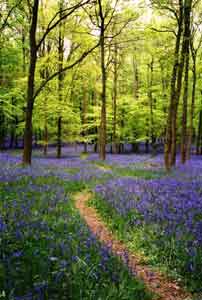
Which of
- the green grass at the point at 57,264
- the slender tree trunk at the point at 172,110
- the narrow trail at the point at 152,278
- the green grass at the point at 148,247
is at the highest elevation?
the slender tree trunk at the point at 172,110

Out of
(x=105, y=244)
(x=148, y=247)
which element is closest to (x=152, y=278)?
(x=105, y=244)

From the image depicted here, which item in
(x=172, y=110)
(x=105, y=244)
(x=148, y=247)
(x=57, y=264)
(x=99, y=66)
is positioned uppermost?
(x=99, y=66)

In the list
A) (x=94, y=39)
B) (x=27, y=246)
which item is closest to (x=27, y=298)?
(x=27, y=246)

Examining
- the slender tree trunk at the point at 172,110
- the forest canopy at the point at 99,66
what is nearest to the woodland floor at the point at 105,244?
the slender tree trunk at the point at 172,110

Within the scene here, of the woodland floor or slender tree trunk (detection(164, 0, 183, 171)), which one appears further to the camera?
slender tree trunk (detection(164, 0, 183, 171))

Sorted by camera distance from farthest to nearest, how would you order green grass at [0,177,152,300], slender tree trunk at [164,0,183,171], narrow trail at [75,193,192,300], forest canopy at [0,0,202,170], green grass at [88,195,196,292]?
forest canopy at [0,0,202,170], slender tree trunk at [164,0,183,171], green grass at [88,195,196,292], narrow trail at [75,193,192,300], green grass at [0,177,152,300]

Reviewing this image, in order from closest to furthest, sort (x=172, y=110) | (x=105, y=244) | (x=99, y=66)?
(x=105, y=244) → (x=172, y=110) → (x=99, y=66)

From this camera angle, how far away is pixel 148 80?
1578 inches

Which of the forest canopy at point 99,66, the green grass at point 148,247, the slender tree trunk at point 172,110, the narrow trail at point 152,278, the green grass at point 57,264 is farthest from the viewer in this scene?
the forest canopy at point 99,66

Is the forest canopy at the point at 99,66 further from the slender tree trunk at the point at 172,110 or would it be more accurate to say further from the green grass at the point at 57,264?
the green grass at the point at 57,264

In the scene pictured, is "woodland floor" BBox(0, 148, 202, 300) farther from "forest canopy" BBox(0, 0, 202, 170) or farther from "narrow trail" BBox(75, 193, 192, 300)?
"forest canopy" BBox(0, 0, 202, 170)

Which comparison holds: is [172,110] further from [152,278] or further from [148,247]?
[152,278]

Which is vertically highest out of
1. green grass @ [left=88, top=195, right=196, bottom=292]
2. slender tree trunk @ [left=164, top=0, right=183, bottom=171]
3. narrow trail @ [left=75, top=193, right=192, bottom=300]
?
slender tree trunk @ [left=164, top=0, right=183, bottom=171]

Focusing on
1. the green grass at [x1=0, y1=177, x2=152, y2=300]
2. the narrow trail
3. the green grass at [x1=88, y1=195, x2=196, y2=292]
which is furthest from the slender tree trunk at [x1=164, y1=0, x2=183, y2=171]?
the green grass at [x1=0, y1=177, x2=152, y2=300]
